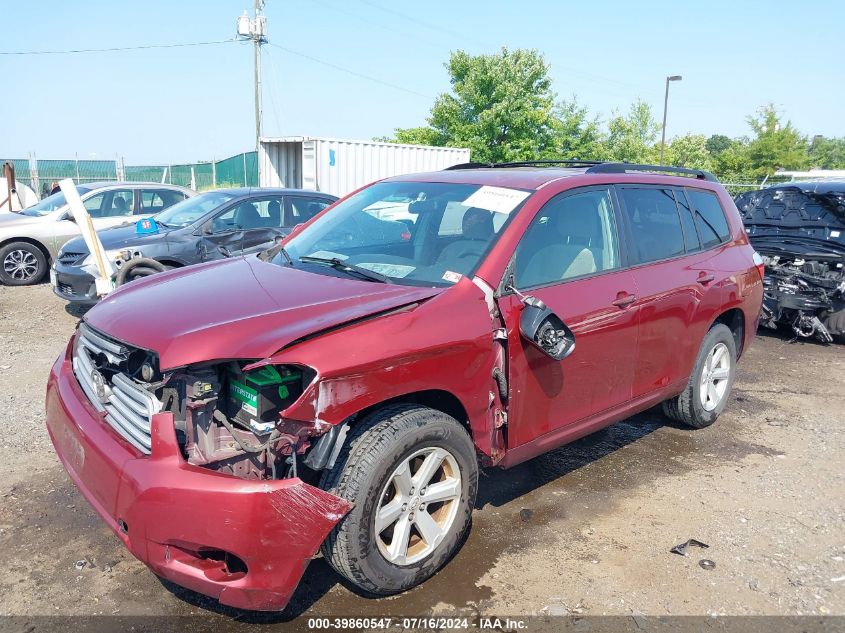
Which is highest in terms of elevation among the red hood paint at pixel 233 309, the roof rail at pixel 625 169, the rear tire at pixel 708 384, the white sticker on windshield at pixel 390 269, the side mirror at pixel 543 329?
the roof rail at pixel 625 169

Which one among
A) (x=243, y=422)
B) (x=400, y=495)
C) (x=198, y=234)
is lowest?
(x=400, y=495)

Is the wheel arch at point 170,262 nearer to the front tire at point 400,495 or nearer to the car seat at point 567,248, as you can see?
the car seat at point 567,248

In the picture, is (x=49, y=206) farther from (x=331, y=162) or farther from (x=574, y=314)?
(x=574, y=314)

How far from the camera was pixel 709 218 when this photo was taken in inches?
195

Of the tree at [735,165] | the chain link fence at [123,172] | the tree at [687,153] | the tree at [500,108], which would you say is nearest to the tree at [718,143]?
the tree at [687,153]

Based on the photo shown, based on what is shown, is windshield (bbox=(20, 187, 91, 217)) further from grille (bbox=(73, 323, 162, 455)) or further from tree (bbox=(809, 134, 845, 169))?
tree (bbox=(809, 134, 845, 169))

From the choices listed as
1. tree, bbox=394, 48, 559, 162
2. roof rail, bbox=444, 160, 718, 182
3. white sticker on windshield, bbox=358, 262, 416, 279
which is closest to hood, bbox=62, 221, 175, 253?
roof rail, bbox=444, 160, 718, 182

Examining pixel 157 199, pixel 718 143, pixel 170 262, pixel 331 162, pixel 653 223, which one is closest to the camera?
pixel 653 223

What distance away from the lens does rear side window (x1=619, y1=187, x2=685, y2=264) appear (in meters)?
4.11

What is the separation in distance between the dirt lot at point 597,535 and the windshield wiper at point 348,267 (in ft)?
4.58

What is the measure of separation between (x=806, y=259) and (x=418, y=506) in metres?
6.79

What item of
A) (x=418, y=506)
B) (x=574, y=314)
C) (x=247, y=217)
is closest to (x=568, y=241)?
(x=574, y=314)

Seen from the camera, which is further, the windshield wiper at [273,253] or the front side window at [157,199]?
the front side window at [157,199]

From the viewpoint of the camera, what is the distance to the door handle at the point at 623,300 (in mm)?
3742
